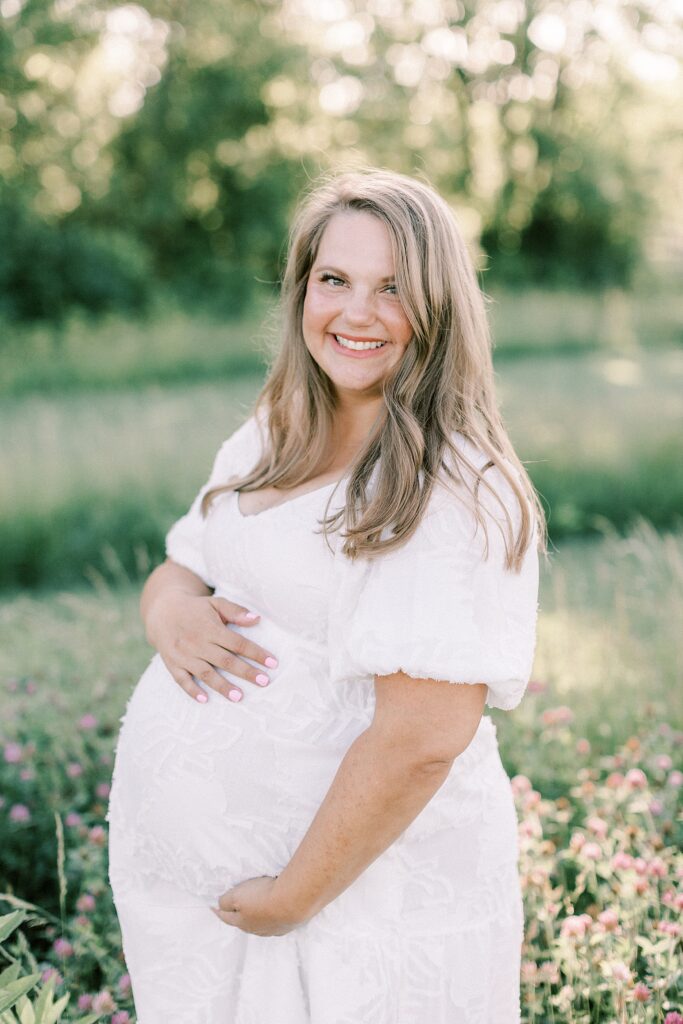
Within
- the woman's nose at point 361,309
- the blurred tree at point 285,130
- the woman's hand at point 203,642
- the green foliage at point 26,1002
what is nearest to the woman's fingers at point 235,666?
the woman's hand at point 203,642

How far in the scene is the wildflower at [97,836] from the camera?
2.77 meters

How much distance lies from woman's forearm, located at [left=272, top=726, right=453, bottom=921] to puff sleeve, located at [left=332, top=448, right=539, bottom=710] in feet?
0.47

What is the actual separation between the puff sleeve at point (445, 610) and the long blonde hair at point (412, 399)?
32 mm

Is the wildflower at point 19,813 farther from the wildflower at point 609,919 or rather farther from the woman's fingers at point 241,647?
the wildflower at point 609,919

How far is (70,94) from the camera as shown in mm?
15133

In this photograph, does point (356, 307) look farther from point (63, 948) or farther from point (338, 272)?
point (63, 948)

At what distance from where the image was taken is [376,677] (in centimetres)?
157

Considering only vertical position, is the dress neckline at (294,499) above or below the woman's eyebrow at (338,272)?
below

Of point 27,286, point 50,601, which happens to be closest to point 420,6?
point 27,286

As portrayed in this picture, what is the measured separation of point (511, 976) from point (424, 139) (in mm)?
21440

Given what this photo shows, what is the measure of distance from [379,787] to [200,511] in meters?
0.96

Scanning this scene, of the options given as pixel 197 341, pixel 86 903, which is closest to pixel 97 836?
pixel 86 903

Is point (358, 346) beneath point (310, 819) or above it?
above

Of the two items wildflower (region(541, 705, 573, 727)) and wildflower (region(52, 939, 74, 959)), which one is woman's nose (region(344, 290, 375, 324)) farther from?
wildflower (region(541, 705, 573, 727))
